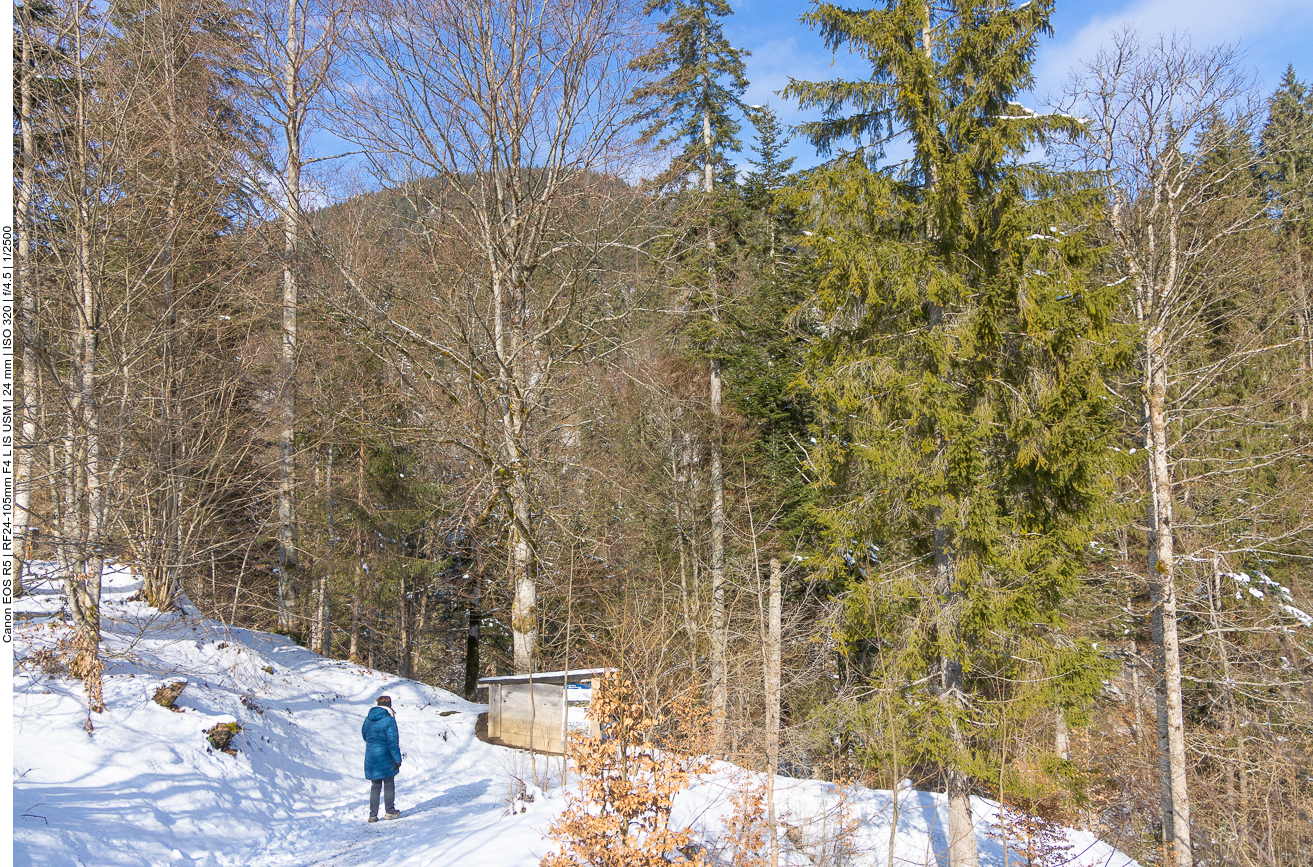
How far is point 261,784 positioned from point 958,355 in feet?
33.2

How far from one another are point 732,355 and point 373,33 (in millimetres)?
10088

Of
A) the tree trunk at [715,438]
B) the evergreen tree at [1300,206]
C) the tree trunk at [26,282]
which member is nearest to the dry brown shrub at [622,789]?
the tree trunk at [26,282]

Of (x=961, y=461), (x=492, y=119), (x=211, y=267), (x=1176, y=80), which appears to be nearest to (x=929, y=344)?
(x=961, y=461)

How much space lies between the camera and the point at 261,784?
332 inches

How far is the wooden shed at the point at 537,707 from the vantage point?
1026cm

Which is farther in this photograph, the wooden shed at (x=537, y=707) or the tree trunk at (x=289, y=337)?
the tree trunk at (x=289, y=337)

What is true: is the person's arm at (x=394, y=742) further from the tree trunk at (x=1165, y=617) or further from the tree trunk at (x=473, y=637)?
the tree trunk at (x=473, y=637)

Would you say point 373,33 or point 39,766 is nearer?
point 39,766

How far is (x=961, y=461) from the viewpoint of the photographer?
8.90 meters

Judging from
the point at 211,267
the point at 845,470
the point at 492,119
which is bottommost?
the point at 845,470

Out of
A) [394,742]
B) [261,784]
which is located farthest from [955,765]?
[261,784]

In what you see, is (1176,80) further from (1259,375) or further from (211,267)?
(211,267)

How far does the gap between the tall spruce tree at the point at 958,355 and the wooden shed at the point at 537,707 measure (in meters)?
4.36

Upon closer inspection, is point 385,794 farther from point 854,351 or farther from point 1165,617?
point 1165,617
